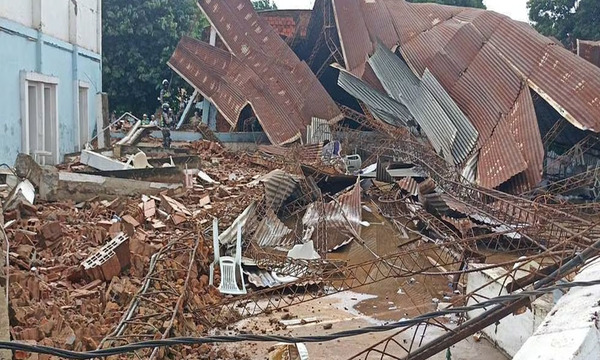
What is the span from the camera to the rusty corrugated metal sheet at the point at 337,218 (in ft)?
32.0

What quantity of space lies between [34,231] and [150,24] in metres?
18.8

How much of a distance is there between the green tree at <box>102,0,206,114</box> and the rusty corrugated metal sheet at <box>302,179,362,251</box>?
15.9 meters

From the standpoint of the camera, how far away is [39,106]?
43.4 feet

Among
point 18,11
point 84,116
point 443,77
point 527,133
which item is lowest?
point 84,116

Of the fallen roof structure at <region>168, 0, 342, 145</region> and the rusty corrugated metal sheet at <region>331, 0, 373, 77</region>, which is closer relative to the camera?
the fallen roof structure at <region>168, 0, 342, 145</region>

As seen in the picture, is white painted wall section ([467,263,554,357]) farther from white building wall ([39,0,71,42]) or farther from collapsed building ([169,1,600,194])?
white building wall ([39,0,71,42])

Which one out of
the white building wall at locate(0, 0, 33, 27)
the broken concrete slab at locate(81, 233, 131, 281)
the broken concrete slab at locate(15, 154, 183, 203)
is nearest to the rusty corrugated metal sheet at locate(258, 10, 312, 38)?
the white building wall at locate(0, 0, 33, 27)

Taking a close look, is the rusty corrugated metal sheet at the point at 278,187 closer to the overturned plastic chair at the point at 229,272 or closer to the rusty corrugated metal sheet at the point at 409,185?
the rusty corrugated metal sheet at the point at 409,185

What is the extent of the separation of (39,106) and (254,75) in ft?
24.6

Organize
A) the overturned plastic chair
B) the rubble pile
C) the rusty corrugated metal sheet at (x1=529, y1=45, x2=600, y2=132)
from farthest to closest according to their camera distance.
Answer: the rusty corrugated metal sheet at (x1=529, y1=45, x2=600, y2=132)
the overturned plastic chair
the rubble pile

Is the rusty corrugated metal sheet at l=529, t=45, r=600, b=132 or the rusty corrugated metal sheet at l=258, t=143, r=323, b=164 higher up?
the rusty corrugated metal sheet at l=529, t=45, r=600, b=132

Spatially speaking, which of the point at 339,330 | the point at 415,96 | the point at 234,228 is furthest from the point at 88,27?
the point at 339,330

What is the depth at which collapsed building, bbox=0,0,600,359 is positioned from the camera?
4758 mm

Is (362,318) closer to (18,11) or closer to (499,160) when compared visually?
(499,160)
